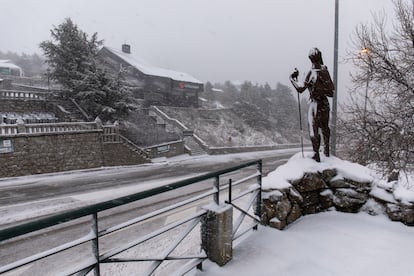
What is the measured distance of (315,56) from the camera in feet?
20.7

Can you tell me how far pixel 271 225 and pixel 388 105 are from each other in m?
4.88

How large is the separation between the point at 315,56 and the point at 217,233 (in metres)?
4.40

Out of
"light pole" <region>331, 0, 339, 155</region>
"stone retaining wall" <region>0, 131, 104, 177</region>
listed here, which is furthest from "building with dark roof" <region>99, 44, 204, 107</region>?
"light pole" <region>331, 0, 339, 155</region>

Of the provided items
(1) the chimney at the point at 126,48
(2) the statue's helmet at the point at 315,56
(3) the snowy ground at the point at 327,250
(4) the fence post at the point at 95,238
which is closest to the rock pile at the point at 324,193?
(3) the snowy ground at the point at 327,250

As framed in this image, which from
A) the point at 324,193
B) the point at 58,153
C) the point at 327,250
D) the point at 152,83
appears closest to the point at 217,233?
the point at 327,250

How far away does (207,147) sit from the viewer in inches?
1118

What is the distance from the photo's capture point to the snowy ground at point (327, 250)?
3922 millimetres

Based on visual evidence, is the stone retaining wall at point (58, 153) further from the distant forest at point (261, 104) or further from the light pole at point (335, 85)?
the distant forest at point (261, 104)

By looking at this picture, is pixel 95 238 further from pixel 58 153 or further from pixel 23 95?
pixel 23 95

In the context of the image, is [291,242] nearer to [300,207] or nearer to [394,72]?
[300,207]

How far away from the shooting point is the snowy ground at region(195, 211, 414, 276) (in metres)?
3.92

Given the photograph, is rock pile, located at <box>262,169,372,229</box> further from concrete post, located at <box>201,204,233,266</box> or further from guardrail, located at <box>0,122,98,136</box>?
guardrail, located at <box>0,122,98,136</box>

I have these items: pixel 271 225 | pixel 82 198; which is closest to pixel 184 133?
pixel 82 198

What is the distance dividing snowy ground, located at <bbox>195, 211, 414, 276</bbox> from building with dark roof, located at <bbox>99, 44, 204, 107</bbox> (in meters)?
32.4
